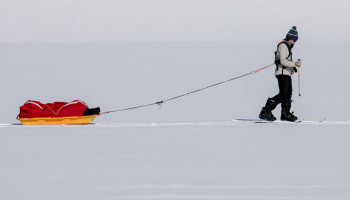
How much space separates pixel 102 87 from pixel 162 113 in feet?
17.5

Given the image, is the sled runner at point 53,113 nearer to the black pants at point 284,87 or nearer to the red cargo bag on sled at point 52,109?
the red cargo bag on sled at point 52,109

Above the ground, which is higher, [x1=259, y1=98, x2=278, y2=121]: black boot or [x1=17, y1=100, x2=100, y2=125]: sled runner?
[x1=259, y1=98, x2=278, y2=121]: black boot

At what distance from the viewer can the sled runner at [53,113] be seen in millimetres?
9984

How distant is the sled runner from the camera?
9.98m

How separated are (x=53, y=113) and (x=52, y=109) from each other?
0.23ft

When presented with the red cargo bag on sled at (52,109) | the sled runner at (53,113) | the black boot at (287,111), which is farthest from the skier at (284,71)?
the red cargo bag on sled at (52,109)

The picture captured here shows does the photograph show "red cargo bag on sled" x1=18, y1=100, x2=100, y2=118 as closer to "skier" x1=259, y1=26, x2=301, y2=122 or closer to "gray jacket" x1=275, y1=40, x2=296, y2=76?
"skier" x1=259, y1=26, x2=301, y2=122

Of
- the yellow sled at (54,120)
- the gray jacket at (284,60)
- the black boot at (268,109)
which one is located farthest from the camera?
the black boot at (268,109)

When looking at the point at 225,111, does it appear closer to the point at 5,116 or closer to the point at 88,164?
the point at 5,116

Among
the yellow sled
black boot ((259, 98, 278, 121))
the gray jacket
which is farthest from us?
black boot ((259, 98, 278, 121))

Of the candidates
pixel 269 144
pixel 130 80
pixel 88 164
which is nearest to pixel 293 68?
pixel 269 144

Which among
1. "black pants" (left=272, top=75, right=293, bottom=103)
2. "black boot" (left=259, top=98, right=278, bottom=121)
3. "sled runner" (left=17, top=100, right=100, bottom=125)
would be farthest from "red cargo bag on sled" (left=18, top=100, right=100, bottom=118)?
"black pants" (left=272, top=75, right=293, bottom=103)

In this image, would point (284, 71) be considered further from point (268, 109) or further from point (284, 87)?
point (268, 109)

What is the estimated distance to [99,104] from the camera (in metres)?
13.7
